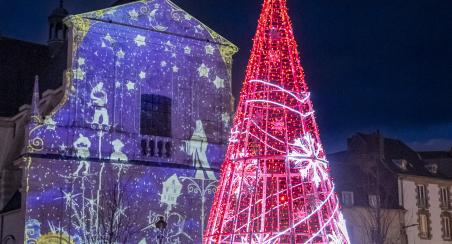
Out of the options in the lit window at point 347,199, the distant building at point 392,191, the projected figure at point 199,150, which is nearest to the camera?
the projected figure at point 199,150

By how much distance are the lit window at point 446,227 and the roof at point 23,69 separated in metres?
26.1

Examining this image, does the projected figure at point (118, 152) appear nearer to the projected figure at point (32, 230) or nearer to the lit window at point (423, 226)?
the projected figure at point (32, 230)

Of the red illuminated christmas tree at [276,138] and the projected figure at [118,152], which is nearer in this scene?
the red illuminated christmas tree at [276,138]

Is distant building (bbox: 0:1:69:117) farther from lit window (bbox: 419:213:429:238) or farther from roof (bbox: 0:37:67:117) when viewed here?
lit window (bbox: 419:213:429:238)

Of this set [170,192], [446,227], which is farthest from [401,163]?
[170,192]

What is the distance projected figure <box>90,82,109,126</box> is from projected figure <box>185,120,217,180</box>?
3.57 metres

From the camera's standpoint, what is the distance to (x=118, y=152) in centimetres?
2541

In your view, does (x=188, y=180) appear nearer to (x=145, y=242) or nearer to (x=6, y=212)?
(x=145, y=242)

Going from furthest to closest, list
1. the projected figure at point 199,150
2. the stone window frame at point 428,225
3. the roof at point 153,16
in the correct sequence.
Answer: the stone window frame at point 428,225, the projected figure at point 199,150, the roof at point 153,16

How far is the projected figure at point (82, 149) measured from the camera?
24.5 m

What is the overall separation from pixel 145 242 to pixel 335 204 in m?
10.6

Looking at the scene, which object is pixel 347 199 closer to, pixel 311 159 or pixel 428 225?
pixel 428 225

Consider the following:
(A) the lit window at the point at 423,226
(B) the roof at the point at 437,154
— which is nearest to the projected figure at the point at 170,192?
(A) the lit window at the point at 423,226

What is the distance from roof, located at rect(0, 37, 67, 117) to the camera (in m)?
29.7
